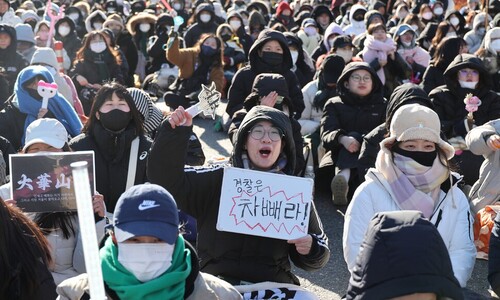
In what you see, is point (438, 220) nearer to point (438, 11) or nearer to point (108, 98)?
point (108, 98)

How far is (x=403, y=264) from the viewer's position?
2.72m

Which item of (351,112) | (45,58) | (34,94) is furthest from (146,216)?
(45,58)

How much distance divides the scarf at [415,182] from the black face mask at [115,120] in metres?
1.96

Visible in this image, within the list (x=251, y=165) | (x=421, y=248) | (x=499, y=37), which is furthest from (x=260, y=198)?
(x=499, y=37)

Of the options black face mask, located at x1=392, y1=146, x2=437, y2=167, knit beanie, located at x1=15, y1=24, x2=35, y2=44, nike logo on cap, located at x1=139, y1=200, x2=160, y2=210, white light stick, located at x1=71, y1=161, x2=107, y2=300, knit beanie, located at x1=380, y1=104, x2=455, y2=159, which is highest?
white light stick, located at x1=71, y1=161, x2=107, y2=300

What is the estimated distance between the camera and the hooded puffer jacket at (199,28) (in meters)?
15.3

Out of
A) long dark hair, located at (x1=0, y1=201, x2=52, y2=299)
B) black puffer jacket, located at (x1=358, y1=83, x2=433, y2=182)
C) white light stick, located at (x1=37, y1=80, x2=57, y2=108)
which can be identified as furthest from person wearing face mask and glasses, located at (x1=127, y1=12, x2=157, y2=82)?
long dark hair, located at (x1=0, y1=201, x2=52, y2=299)

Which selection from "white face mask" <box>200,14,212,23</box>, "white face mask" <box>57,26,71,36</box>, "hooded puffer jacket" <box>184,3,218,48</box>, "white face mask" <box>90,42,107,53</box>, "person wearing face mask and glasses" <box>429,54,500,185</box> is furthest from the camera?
"white face mask" <box>200,14,212,23</box>

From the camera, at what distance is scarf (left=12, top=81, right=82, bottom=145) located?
23.6 ft

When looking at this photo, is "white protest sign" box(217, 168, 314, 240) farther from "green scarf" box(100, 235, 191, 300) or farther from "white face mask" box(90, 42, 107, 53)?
"white face mask" box(90, 42, 107, 53)

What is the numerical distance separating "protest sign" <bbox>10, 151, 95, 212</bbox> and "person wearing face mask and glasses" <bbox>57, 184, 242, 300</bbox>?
59.5 inches

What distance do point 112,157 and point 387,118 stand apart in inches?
93.7

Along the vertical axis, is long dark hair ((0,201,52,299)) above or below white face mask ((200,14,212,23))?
above

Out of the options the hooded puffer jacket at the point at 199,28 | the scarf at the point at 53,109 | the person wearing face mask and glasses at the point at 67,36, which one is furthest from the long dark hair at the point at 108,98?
the hooded puffer jacket at the point at 199,28
